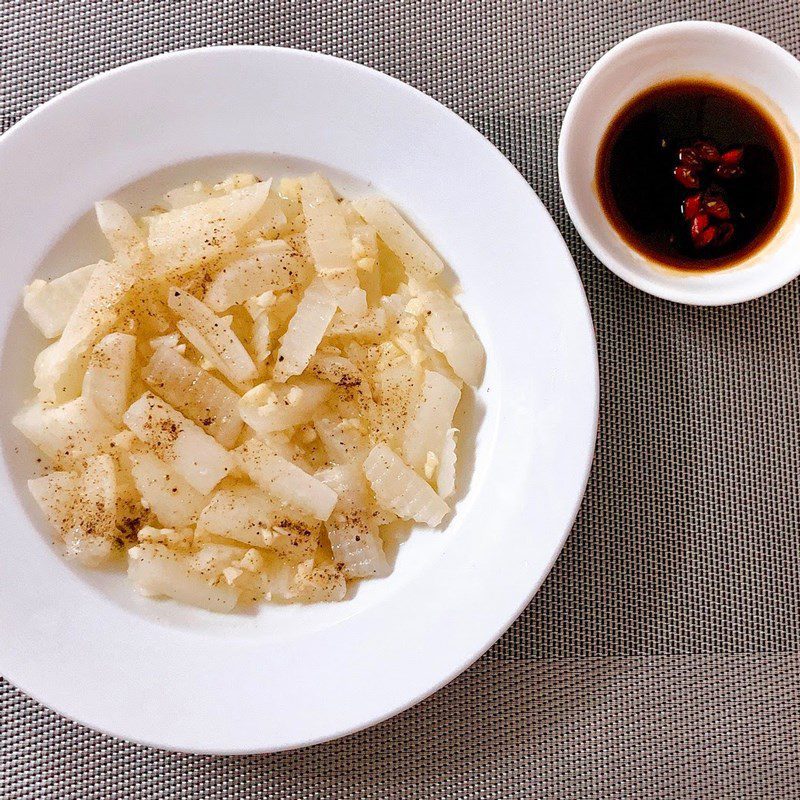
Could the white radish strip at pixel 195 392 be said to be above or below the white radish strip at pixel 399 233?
below

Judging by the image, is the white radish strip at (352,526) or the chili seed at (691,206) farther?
the chili seed at (691,206)

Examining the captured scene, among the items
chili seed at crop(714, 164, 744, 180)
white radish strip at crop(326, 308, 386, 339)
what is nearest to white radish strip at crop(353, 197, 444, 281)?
white radish strip at crop(326, 308, 386, 339)

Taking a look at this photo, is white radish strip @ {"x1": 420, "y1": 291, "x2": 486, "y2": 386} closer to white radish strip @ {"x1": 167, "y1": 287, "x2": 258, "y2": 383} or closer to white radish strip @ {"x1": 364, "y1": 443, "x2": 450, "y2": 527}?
white radish strip @ {"x1": 364, "y1": 443, "x2": 450, "y2": 527}

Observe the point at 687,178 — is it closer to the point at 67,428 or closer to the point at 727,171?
the point at 727,171

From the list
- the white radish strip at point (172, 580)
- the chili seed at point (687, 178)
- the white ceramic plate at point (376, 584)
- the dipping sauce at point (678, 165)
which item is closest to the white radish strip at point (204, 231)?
the white ceramic plate at point (376, 584)

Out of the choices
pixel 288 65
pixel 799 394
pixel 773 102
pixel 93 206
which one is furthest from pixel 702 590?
pixel 93 206

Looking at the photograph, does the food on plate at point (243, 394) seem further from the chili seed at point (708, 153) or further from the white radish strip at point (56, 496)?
the chili seed at point (708, 153)

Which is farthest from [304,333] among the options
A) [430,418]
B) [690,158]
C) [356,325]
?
[690,158]

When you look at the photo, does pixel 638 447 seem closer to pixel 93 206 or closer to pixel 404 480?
pixel 404 480
